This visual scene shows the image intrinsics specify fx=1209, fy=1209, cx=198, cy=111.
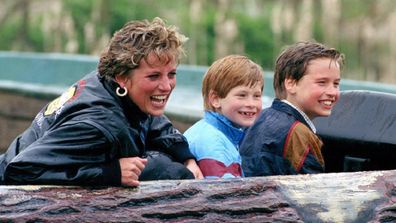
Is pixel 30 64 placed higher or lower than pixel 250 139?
lower

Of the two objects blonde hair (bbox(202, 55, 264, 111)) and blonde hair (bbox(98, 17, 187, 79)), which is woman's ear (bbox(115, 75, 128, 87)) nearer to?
blonde hair (bbox(98, 17, 187, 79))

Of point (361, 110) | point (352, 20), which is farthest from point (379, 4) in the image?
point (361, 110)

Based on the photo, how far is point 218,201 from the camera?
282 cm

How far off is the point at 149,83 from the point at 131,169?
28cm

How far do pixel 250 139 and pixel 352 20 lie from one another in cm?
574

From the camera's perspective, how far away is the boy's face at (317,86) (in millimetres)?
3621

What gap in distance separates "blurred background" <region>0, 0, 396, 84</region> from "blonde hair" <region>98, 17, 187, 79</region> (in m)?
4.77

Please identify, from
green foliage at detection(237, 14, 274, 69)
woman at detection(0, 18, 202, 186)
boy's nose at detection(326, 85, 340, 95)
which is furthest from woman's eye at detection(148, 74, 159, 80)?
green foliage at detection(237, 14, 274, 69)

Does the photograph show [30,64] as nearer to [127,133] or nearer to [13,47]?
[13,47]

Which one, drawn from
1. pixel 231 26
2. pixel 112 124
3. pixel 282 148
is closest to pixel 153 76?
pixel 112 124

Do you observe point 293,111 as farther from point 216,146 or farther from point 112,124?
point 112,124

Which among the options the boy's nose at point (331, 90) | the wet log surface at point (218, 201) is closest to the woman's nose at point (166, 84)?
the wet log surface at point (218, 201)

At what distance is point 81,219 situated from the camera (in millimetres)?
→ 2707

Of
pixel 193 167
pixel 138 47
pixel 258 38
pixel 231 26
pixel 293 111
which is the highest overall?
pixel 138 47
